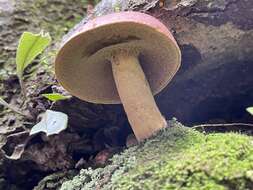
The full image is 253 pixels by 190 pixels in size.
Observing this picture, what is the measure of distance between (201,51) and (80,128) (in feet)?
2.04

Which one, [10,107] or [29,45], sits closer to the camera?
[29,45]

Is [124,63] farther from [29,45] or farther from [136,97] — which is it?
[29,45]

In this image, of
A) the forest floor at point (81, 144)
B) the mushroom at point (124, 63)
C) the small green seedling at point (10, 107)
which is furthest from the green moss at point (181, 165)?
the small green seedling at point (10, 107)

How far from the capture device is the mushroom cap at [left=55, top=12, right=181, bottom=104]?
1.31m

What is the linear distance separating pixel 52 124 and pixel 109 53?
333 millimetres

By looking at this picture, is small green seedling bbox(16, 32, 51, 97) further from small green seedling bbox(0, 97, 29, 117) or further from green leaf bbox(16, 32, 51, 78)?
small green seedling bbox(0, 97, 29, 117)

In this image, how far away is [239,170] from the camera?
1.14 meters

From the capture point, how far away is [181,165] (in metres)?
1.20

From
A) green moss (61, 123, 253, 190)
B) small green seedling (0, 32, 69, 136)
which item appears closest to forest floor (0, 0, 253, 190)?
green moss (61, 123, 253, 190)

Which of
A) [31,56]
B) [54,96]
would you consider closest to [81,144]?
[54,96]

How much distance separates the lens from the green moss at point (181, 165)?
3.73 feet

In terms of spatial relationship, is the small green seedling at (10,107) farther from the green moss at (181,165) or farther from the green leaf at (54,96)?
the green moss at (181,165)

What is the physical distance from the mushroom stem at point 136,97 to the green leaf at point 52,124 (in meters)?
0.23

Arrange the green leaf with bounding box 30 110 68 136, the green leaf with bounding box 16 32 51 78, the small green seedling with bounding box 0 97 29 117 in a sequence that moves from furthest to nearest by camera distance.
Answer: the small green seedling with bounding box 0 97 29 117
the green leaf with bounding box 16 32 51 78
the green leaf with bounding box 30 110 68 136
